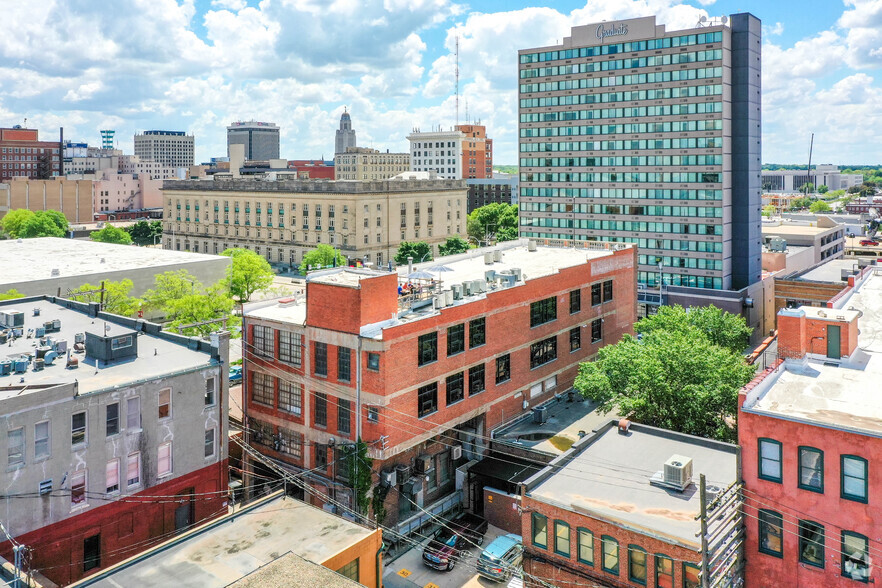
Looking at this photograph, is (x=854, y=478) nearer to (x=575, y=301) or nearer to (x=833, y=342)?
(x=833, y=342)

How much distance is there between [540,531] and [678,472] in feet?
23.7

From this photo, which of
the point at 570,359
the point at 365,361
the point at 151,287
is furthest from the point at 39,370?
the point at 151,287

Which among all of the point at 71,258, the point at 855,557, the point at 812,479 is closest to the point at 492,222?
the point at 71,258

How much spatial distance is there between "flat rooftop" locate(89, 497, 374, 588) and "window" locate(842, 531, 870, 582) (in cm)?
Result: 1943

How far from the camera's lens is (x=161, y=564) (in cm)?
2847

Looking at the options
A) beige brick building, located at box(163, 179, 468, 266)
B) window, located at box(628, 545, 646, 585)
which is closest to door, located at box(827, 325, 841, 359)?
window, located at box(628, 545, 646, 585)

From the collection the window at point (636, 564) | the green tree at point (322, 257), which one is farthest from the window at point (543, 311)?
the green tree at point (322, 257)

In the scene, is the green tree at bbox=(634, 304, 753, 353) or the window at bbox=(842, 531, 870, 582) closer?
the window at bbox=(842, 531, 870, 582)

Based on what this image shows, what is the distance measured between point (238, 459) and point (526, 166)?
78032 millimetres

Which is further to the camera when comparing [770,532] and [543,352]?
[543,352]

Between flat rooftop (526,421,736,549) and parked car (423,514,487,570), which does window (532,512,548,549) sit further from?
parked car (423,514,487,570)

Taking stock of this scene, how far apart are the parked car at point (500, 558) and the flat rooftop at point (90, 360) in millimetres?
19338

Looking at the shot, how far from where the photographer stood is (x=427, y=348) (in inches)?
1754

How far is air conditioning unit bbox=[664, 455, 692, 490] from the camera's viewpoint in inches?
1319
